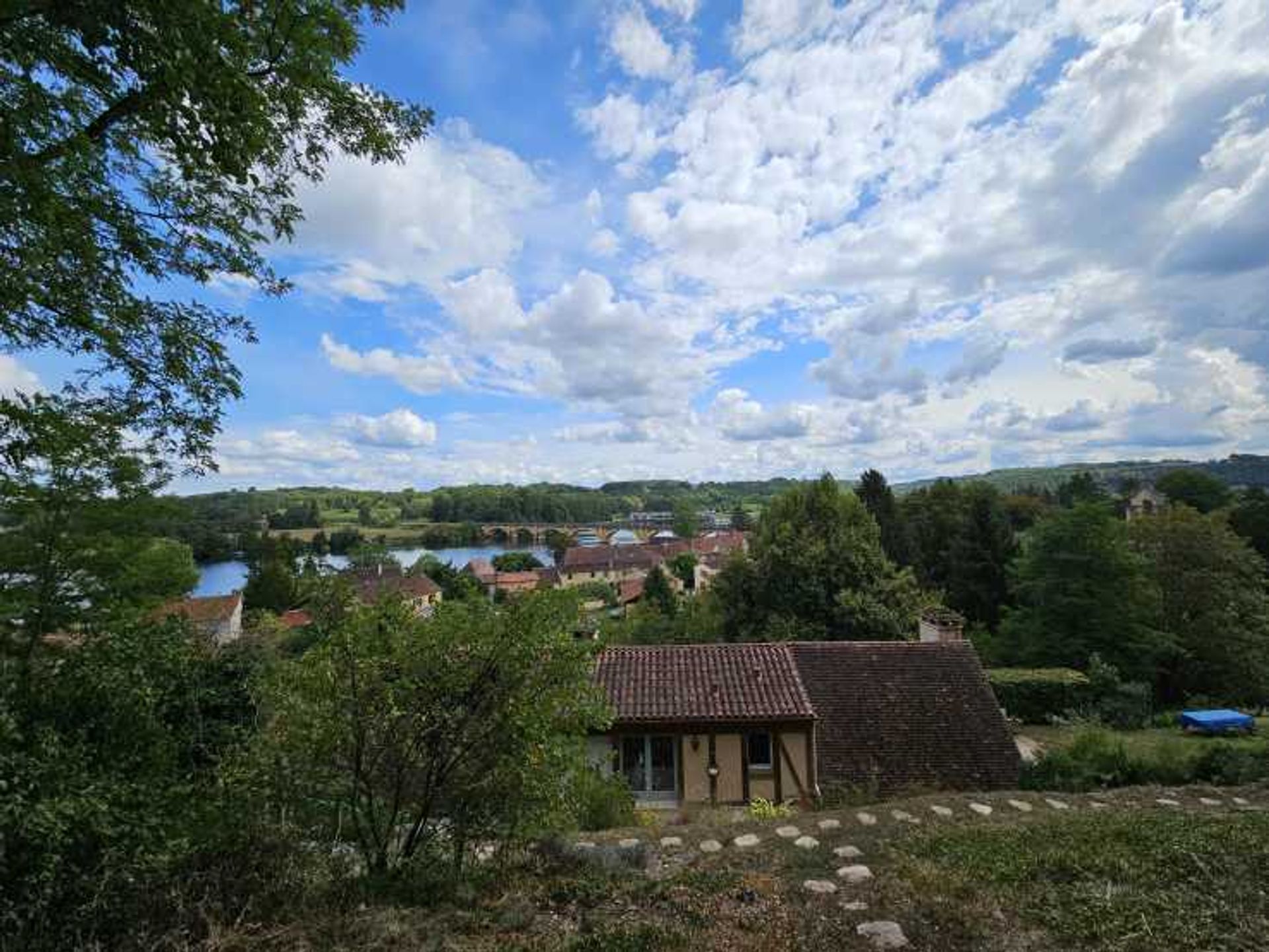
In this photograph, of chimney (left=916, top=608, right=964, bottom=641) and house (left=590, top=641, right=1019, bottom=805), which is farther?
chimney (left=916, top=608, right=964, bottom=641)

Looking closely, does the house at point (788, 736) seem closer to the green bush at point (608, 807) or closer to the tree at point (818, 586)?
the green bush at point (608, 807)

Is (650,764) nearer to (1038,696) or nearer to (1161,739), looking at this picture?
(1161,739)

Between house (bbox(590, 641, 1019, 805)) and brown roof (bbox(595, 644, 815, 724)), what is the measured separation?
2cm

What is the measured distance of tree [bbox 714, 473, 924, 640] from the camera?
61.7ft

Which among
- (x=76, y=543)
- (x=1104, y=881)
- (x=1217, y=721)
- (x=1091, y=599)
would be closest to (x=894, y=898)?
(x=1104, y=881)

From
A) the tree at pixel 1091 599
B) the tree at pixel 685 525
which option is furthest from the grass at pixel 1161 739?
the tree at pixel 685 525

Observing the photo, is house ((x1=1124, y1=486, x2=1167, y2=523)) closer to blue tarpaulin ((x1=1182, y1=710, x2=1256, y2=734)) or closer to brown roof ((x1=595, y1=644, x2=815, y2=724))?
blue tarpaulin ((x1=1182, y1=710, x2=1256, y2=734))

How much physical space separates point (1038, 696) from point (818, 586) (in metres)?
6.06

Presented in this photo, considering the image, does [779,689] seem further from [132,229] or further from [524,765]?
[132,229]

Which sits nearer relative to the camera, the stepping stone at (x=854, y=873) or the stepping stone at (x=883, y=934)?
the stepping stone at (x=883, y=934)

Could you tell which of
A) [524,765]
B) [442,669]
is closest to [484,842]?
[524,765]

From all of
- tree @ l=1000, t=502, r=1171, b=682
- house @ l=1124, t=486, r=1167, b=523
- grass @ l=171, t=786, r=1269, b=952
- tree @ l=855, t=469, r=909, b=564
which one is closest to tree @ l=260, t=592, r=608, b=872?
grass @ l=171, t=786, r=1269, b=952

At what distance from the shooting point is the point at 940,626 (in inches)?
602

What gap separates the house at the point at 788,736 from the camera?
10906 millimetres
